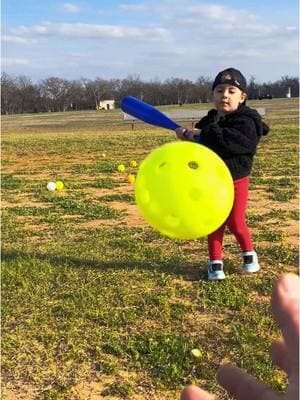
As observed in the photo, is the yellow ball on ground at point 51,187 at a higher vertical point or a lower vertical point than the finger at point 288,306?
lower

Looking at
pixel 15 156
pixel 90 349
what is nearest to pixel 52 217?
pixel 90 349

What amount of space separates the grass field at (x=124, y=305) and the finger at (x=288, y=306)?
190 centimetres

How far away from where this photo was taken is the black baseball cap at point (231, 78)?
354cm

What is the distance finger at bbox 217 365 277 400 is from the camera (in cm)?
98

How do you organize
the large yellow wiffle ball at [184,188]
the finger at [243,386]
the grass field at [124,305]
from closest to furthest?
→ the finger at [243,386], the large yellow wiffle ball at [184,188], the grass field at [124,305]

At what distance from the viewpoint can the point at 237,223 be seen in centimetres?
398

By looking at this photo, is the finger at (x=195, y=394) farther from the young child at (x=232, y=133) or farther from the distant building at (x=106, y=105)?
the distant building at (x=106, y=105)

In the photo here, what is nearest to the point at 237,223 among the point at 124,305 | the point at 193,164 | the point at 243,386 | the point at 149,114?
the point at 124,305

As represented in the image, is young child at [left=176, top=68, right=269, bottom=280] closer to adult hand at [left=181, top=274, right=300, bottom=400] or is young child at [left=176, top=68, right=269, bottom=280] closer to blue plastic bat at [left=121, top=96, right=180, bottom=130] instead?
blue plastic bat at [left=121, top=96, right=180, bottom=130]

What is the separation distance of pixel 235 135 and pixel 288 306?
284cm

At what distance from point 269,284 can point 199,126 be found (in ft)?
4.28

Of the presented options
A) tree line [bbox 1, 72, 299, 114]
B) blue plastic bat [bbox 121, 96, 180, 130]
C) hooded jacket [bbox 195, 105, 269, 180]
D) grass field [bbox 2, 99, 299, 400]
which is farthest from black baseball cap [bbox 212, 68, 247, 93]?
tree line [bbox 1, 72, 299, 114]

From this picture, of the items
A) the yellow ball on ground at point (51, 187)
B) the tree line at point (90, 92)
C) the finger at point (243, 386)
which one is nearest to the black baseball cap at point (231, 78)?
the finger at point (243, 386)

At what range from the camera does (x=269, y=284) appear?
12.8 ft
